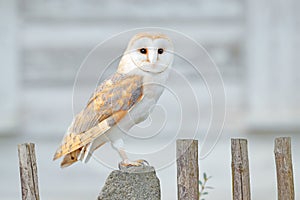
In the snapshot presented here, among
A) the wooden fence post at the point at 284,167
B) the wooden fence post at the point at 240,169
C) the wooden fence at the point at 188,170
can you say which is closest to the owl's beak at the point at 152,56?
the wooden fence at the point at 188,170

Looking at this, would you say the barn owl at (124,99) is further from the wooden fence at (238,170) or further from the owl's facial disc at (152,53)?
the wooden fence at (238,170)

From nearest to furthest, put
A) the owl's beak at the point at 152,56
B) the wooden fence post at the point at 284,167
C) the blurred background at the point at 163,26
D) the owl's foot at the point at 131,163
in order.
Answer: the owl's beak at the point at 152,56 → the owl's foot at the point at 131,163 → the wooden fence post at the point at 284,167 → the blurred background at the point at 163,26

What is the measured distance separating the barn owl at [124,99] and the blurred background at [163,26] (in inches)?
108

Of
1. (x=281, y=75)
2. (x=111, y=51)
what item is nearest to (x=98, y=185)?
(x=281, y=75)

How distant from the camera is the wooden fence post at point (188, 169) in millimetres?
2180

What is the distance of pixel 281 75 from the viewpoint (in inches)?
193

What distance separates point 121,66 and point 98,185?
9.49 feet

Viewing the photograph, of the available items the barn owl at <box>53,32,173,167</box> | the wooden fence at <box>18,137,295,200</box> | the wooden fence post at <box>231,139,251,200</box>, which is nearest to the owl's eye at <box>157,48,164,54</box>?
the barn owl at <box>53,32,173,167</box>

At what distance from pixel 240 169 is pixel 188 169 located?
15cm

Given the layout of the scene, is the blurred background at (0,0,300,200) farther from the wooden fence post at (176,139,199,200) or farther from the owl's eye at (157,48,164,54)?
the owl's eye at (157,48,164,54)

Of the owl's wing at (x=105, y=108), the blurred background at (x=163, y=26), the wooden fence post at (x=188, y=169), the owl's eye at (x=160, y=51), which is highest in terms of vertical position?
the blurred background at (x=163, y=26)

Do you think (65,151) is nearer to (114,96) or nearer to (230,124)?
(114,96)

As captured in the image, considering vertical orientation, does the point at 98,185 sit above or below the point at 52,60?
below

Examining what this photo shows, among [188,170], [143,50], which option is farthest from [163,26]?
[143,50]
